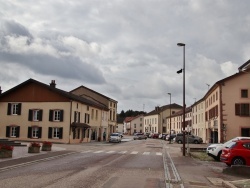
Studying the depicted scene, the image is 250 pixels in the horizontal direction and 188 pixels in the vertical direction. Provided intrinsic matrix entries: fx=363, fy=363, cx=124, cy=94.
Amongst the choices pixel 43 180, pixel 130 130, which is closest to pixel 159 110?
pixel 130 130

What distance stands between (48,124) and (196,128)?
38861mm

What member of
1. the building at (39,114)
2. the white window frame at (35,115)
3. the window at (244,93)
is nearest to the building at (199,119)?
the window at (244,93)

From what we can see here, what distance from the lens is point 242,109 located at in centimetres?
4722

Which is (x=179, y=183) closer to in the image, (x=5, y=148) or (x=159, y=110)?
(x=5, y=148)

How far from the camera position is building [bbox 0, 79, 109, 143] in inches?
1960

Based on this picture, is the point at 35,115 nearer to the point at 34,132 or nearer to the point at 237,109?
the point at 34,132

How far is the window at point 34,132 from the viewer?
Result: 5028 cm

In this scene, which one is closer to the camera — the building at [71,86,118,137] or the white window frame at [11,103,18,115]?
the white window frame at [11,103,18,115]

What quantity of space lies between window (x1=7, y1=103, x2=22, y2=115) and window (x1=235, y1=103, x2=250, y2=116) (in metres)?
30.0

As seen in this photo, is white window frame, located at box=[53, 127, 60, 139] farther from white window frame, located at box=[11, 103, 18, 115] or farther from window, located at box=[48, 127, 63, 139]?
white window frame, located at box=[11, 103, 18, 115]

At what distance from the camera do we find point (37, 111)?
5122 cm

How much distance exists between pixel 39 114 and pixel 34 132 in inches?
102

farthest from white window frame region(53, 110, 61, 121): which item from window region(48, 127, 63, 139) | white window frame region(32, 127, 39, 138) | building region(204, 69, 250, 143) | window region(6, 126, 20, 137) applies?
building region(204, 69, 250, 143)

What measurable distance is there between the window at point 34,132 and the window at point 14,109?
10.6ft
